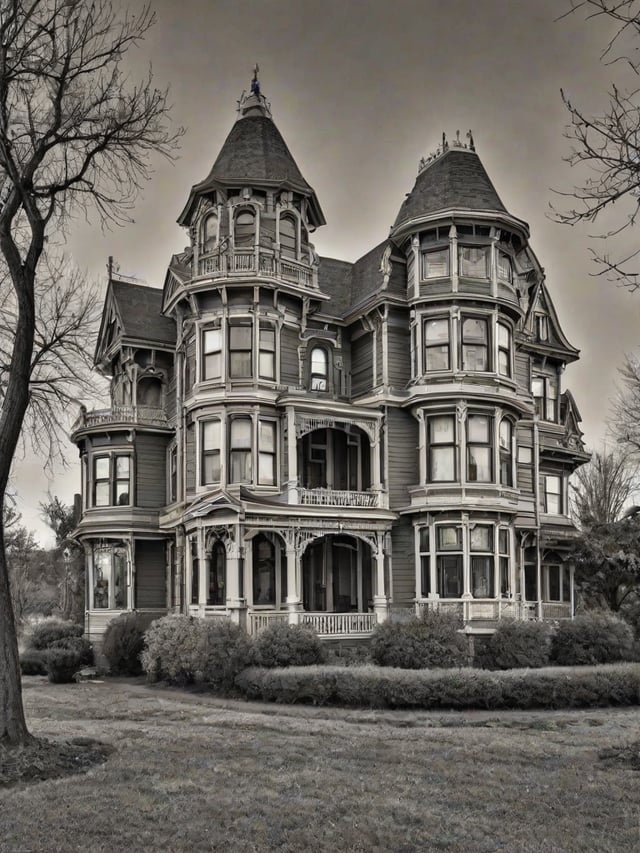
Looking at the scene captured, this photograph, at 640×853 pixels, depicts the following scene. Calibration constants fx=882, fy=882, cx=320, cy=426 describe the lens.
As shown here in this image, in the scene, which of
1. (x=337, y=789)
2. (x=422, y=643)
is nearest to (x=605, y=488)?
(x=422, y=643)

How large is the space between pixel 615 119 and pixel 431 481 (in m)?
18.1

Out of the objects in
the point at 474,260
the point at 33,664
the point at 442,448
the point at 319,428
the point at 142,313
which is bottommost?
the point at 33,664

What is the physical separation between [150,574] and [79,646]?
4.01 meters

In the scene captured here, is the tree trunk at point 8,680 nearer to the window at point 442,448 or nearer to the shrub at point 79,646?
the shrub at point 79,646

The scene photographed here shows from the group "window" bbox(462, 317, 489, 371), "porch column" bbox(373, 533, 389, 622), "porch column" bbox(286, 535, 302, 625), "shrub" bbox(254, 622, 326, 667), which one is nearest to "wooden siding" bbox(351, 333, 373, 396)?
"window" bbox(462, 317, 489, 371)

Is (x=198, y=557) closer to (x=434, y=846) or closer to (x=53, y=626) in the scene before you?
(x=53, y=626)

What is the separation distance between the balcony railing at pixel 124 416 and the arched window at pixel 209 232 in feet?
21.7

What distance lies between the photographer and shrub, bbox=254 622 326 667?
21719 mm

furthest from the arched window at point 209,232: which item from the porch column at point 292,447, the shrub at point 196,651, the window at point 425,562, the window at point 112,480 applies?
the shrub at point 196,651

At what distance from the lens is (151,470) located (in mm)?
32031

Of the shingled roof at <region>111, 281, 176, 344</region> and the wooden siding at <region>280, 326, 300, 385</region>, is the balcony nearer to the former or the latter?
the wooden siding at <region>280, 326, 300, 385</region>

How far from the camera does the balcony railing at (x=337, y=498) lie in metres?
26.5

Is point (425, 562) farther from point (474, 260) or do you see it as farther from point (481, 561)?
point (474, 260)

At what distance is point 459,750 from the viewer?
45.3 ft
